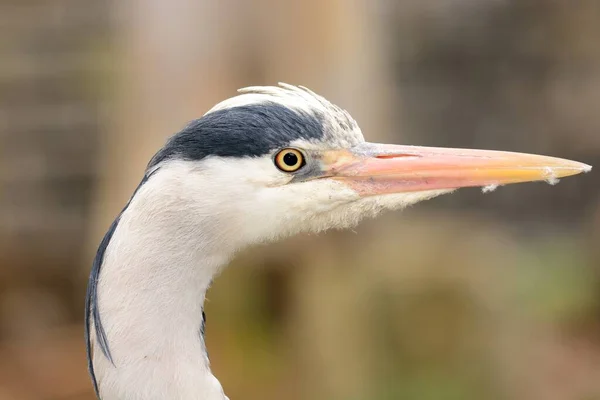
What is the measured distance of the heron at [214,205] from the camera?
179 cm

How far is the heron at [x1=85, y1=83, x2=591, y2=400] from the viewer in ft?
5.88

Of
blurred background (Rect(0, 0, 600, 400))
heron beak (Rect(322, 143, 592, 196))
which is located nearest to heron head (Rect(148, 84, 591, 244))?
heron beak (Rect(322, 143, 592, 196))

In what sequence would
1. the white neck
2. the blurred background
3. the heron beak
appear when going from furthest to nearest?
the blurred background → the heron beak → the white neck

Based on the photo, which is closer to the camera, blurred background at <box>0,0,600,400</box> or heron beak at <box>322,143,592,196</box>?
heron beak at <box>322,143,592,196</box>

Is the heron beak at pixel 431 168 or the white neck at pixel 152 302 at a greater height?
the heron beak at pixel 431 168

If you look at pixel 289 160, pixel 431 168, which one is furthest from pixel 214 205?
pixel 431 168

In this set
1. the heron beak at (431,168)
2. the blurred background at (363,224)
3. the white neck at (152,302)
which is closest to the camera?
the white neck at (152,302)

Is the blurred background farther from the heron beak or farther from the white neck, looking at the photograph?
the white neck

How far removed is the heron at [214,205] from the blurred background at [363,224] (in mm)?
2169

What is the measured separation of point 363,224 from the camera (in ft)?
15.6

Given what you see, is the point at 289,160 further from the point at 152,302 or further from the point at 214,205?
the point at 152,302

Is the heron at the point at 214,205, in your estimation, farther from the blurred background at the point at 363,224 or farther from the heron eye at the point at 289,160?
the blurred background at the point at 363,224

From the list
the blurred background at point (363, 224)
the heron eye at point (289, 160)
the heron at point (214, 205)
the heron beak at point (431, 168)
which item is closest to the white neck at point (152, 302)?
the heron at point (214, 205)

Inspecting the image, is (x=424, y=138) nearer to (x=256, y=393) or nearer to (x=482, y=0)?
(x=482, y=0)
